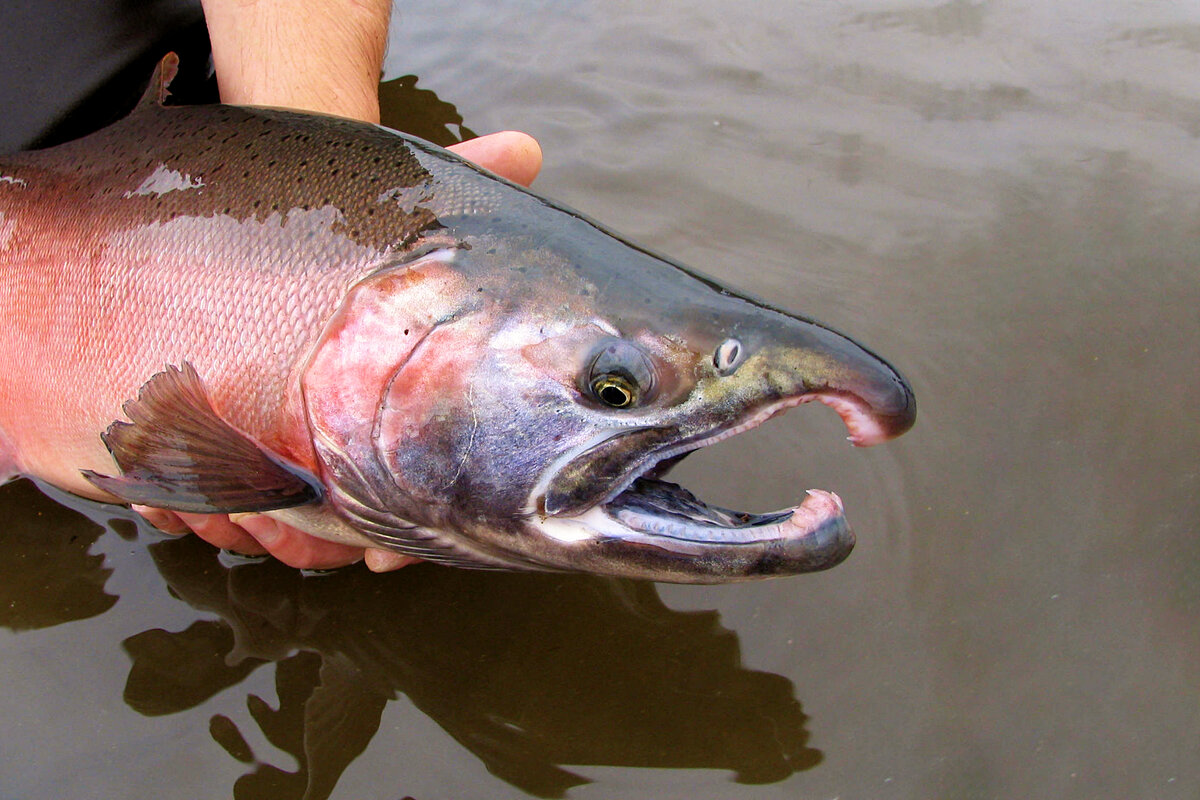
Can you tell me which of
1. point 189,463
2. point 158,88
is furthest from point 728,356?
point 158,88

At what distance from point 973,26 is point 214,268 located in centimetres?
446

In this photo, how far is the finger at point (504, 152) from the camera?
3.11m

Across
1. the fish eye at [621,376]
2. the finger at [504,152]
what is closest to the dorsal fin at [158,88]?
the finger at [504,152]

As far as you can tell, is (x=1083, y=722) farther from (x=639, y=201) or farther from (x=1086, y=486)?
(x=639, y=201)

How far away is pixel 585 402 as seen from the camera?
196 centimetres

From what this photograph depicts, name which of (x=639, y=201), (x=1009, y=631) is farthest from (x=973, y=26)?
(x=1009, y=631)

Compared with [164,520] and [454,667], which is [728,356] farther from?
[164,520]

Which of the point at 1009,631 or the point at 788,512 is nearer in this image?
the point at 788,512

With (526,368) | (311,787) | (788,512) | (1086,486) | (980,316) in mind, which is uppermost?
(526,368)

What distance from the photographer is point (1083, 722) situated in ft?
7.66

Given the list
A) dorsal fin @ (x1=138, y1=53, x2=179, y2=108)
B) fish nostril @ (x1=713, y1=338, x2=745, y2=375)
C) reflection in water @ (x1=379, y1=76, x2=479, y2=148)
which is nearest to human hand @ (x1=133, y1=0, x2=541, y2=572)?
dorsal fin @ (x1=138, y1=53, x2=179, y2=108)

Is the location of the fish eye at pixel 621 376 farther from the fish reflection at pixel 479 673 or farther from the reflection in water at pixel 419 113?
the reflection in water at pixel 419 113

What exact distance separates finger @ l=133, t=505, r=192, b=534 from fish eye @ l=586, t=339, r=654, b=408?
1.51 m

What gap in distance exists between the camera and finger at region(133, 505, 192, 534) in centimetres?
268
